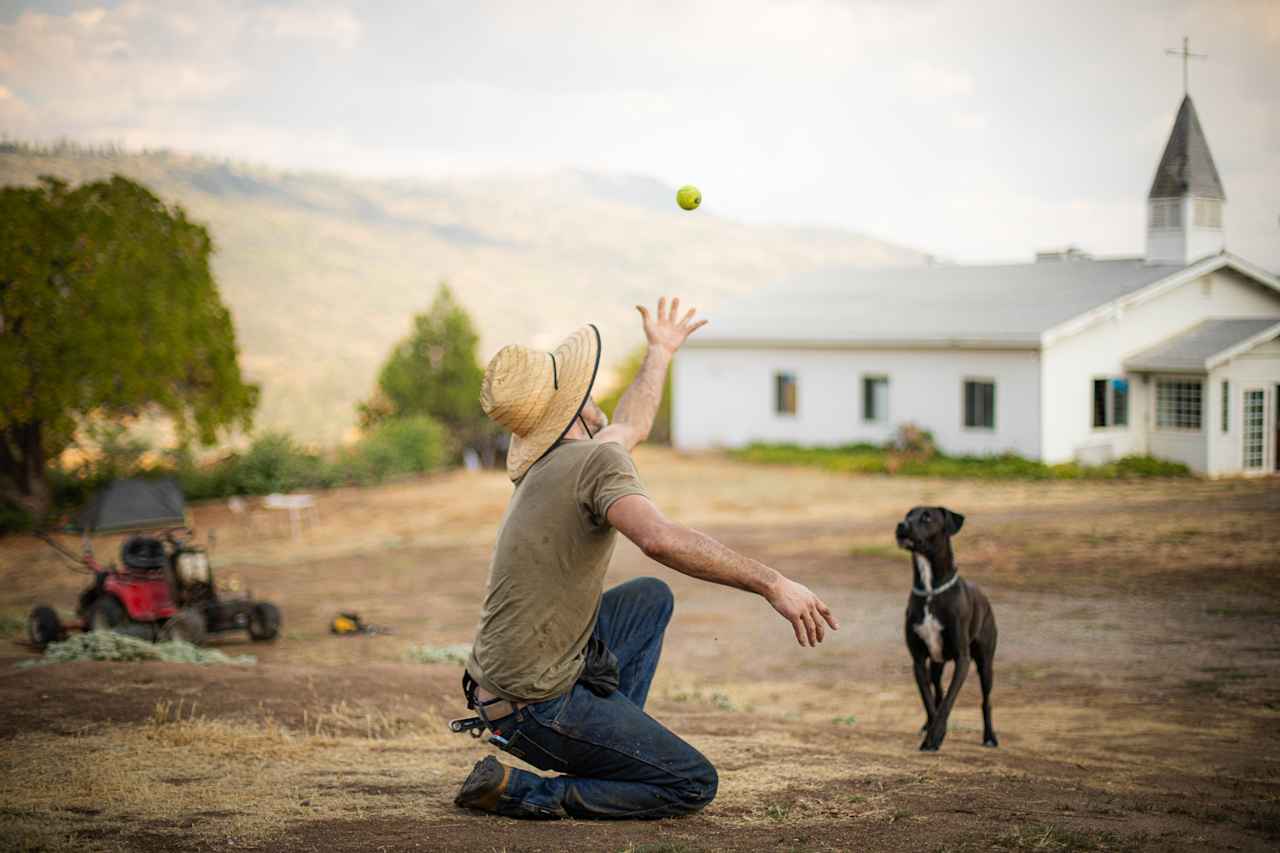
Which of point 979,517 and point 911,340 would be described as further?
point 911,340

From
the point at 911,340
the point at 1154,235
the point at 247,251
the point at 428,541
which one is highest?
the point at 247,251

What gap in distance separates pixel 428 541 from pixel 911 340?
12986 mm

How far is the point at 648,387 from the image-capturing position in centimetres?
561

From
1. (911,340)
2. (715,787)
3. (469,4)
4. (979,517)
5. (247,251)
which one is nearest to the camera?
(715,787)

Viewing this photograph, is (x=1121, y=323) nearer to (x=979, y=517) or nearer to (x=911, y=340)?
(x=911, y=340)

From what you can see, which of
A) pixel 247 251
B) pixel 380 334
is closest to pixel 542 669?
pixel 380 334

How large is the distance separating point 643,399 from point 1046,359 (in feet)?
72.3

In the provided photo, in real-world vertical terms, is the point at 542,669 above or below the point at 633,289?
below

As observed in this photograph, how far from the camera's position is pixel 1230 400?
25516mm

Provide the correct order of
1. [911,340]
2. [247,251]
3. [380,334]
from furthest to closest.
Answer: [247,251] < [380,334] < [911,340]

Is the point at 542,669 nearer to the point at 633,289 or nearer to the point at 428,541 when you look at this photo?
the point at 428,541

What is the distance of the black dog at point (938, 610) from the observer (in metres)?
7.61

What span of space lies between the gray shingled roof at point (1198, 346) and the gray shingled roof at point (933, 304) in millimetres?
1523

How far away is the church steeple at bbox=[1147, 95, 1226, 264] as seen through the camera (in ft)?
95.2
